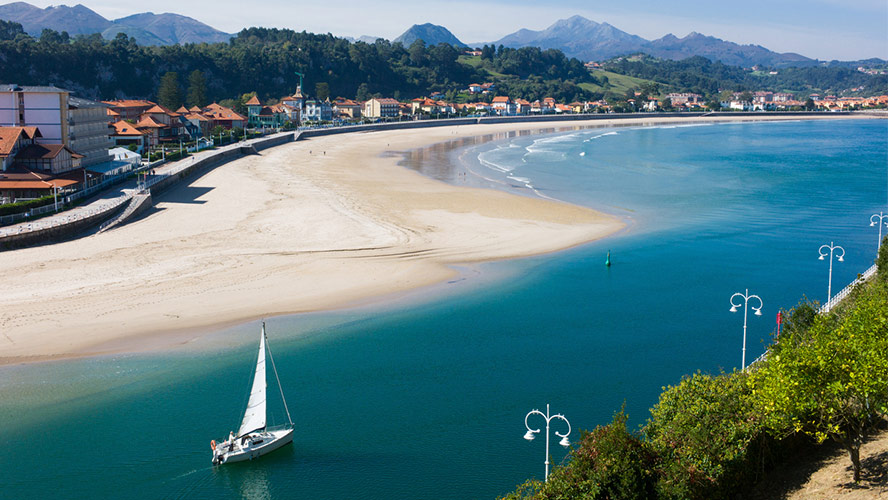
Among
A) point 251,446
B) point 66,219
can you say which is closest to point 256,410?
point 251,446

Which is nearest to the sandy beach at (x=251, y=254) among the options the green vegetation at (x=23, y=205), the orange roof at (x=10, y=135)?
the green vegetation at (x=23, y=205)

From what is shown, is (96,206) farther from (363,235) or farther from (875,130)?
(875,130)

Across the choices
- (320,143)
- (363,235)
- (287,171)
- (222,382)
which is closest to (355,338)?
(222,382)

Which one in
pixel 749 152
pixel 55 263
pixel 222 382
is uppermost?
pixel 749 152

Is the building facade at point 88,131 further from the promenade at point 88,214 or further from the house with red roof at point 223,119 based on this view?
the house with red roof at point 223,119

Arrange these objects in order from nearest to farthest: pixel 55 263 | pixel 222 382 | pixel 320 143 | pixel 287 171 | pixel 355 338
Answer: pixel 222 382
pixel 355 338
pixel 55 263
pixel 287 171
pixel 320 143

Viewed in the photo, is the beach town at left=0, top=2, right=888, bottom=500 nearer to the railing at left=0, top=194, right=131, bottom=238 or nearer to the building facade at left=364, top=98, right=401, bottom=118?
the railing at left=0, top=194, right=131, bottom=238

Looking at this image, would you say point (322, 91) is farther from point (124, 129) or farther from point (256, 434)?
point (256, 434)

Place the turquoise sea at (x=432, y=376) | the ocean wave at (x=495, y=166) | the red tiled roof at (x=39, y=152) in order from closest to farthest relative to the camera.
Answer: the turquoise sea at (x=432, y=376) < the red tiled roof at (x=39, y=152) < the ocean wave at (x=495, y=166)
